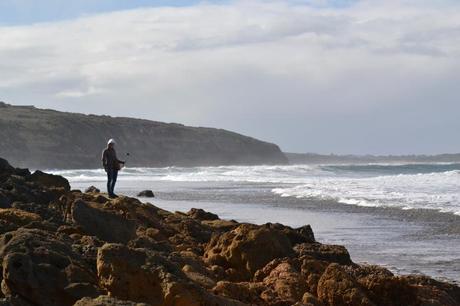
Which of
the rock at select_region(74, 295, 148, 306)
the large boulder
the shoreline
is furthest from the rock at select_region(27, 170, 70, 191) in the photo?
the rock at select_region(74, 295, 148, 306)

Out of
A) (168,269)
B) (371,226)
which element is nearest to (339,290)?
(168,269)

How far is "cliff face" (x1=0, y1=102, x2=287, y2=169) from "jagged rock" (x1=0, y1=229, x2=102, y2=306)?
275 feet

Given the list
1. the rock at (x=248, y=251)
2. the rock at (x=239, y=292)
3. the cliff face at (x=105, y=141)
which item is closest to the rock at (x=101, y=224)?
the rock at (x=248, y=251)

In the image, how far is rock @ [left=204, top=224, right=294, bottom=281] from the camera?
328 inches

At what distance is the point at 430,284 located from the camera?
8.35 metres

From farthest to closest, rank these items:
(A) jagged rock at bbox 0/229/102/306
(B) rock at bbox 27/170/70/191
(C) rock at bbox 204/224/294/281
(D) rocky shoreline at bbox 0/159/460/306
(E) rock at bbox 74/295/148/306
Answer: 1. (B) rock at bbox 27/170/70/191
2. (C) rock at bbox 204/224/294/281
3. (D) rocky shoreline at bbox 0/159/460/306
4. (A) jagged rock at bbox 0/229/102/306
5. (E) rock at bbox 74/295/148/306

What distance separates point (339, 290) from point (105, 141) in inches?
3995

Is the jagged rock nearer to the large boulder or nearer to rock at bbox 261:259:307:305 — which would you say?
the large boulder

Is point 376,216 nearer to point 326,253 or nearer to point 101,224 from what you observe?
point 326,253

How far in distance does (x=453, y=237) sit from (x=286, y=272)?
8967mm

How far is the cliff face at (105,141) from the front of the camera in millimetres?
94062

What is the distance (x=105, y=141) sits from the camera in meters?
107

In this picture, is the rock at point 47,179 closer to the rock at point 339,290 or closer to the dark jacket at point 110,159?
the dark jacket at point 110,159

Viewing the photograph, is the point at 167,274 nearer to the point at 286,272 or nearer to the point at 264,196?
the point at 286,272
